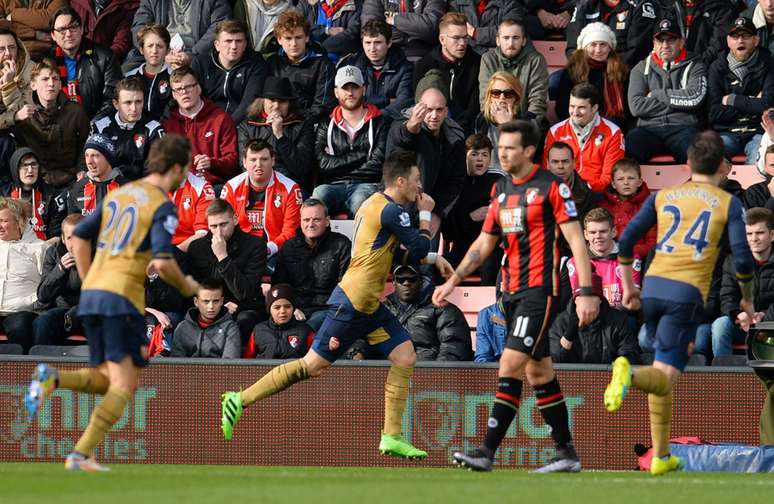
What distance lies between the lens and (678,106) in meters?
15.9

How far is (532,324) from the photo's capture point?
32.9ft

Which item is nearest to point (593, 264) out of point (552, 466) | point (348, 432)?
point (348, 432)

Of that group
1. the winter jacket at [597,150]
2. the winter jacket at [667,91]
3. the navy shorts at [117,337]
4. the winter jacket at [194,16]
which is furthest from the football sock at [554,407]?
the winter jacket at [194,16]

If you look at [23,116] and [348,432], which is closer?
[348,432]

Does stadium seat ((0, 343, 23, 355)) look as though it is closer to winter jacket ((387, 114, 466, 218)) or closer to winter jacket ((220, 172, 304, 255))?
winter jacket ((220, 172, 304, 255))

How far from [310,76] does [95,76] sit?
8.22 ft

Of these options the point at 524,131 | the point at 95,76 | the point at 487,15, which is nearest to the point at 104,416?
the point at 524,131

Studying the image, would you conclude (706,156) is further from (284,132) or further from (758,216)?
(284,132)

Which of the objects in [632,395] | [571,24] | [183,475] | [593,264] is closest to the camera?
[183,475]

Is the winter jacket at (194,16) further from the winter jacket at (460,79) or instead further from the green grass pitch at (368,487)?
the green grass pitch at (368,487)

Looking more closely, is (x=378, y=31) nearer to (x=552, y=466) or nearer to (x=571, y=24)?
(x=571, y=24)

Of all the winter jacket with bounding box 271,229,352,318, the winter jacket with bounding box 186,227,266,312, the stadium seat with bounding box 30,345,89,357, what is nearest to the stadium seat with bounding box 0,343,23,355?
the stadium seat with bounding box 30,345,89,357

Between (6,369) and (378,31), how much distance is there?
18.2ft

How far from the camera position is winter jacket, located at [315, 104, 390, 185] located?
15.3 metres
